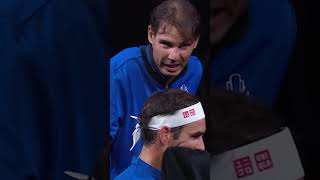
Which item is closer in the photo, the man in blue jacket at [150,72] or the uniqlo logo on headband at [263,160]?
the man in blue jacket at [150,72]

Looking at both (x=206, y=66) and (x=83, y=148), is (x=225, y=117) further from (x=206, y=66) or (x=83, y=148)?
(x=83, y=148)

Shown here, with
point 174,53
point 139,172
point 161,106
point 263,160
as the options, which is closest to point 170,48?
point 174,53

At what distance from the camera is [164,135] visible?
2199 mm

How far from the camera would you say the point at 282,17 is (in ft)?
7.75

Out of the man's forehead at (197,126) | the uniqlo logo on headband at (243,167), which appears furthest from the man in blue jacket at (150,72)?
the uniqlo logo on headband at (243,167)

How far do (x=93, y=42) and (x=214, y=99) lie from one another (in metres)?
0.45

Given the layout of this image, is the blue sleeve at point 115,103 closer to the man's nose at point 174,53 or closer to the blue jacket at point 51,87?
the blue jacket at point 51,87

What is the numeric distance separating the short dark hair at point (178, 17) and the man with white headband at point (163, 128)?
0.68 feet

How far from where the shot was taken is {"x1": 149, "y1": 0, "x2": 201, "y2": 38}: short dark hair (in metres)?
2.13

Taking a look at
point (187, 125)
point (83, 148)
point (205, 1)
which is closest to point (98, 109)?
point (83, 148)

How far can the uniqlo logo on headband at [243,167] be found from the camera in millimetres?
2365

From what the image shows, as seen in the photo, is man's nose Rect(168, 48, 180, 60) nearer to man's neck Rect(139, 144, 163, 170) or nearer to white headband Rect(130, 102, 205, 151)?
white headband Rect(130, 102, 205, 151)

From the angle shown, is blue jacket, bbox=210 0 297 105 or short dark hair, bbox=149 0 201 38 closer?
short dark hair, bbox=149 0 201 38

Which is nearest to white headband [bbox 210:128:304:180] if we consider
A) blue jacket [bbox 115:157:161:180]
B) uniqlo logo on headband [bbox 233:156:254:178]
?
uniqlo logo on headband [bbox 233:156:254:178]
